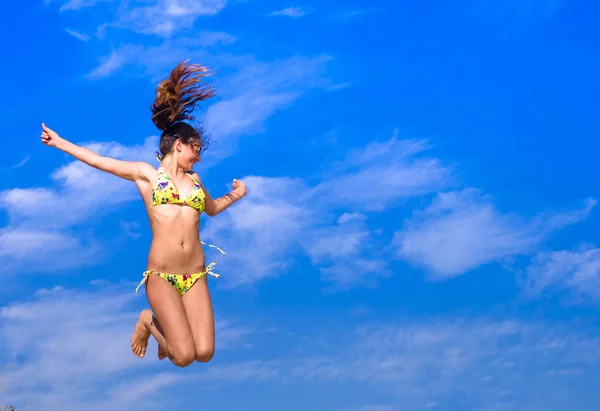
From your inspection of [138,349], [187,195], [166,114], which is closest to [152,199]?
[187,195]

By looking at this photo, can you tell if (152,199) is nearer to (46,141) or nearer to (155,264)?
(155,264)

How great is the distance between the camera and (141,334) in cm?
1302

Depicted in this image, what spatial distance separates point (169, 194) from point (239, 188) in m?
1.85

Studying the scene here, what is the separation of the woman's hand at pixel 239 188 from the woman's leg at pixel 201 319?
1.79 metres

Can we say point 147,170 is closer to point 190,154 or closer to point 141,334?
point 190,154

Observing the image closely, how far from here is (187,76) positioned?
12.9 metres

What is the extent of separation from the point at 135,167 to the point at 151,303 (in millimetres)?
1742

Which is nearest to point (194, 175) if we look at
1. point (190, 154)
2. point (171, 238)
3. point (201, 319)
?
point (190, 154)

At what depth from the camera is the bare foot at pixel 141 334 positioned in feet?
42.0

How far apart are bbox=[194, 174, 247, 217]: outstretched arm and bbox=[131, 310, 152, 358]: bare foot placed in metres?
1.59

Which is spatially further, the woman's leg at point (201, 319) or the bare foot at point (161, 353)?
the bare foot at point (161, 353)

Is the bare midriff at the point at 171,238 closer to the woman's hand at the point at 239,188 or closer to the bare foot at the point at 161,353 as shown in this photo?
the bare foot at the point at 161,353

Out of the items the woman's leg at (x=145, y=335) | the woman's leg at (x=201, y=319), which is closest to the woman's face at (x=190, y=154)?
the woman's leg at (x=201, y=319)

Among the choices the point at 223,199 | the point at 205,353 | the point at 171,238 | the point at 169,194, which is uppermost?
the point at 223,199
